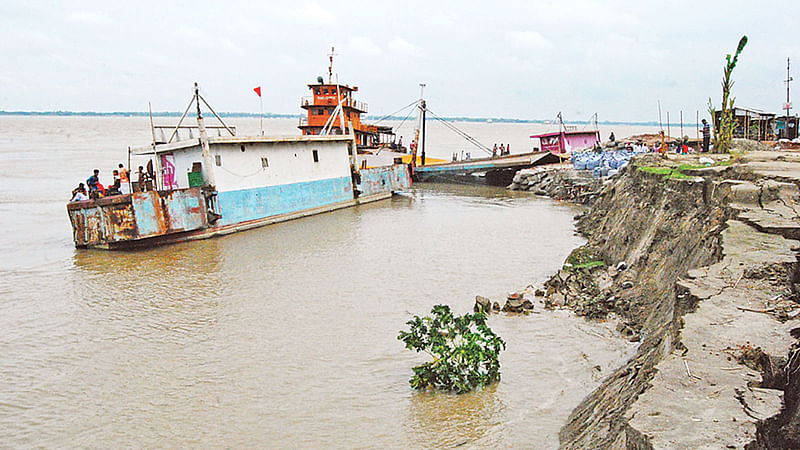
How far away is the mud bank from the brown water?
99 cm

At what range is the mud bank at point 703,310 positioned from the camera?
129 inches

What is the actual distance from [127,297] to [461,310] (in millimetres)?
7038

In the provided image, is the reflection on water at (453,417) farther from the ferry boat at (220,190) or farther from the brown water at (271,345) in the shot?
the ferry boat at (220,190)

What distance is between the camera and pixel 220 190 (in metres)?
19.2

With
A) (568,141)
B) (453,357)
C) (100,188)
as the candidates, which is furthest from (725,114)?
(568,141)

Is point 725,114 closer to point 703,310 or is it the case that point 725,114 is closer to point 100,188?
point 703,310

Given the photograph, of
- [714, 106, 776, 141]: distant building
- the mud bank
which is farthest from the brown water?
[714, 106, 776, 141]: distant building

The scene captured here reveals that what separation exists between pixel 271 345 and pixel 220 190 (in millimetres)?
11521

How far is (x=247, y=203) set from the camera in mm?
20281

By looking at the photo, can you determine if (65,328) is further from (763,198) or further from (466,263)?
(763,198)

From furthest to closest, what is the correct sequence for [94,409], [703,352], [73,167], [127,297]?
[73,167] < [127,297] < [94,409] < [703,352]

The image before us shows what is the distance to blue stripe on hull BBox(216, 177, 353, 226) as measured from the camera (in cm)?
1953

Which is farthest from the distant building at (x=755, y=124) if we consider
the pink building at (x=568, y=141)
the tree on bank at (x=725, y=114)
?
the pink building at (x=568, y=141)

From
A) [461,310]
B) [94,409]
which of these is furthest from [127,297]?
[461,310]
